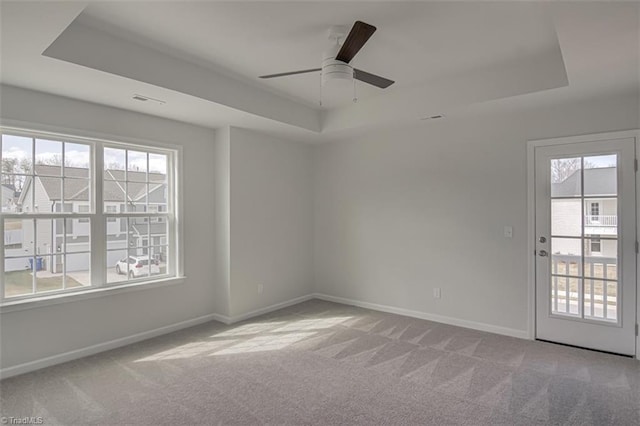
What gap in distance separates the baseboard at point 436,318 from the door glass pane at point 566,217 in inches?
46.1

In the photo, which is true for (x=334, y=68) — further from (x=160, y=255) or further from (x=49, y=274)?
(x=49, y=274)

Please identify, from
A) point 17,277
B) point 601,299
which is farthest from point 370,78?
point 17,277

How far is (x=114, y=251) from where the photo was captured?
12.6 ft

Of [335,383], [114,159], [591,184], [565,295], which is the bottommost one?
[335,383]

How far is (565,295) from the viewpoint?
373cm

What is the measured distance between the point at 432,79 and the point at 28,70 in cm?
363

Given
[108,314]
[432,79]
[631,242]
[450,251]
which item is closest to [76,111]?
[108,314]

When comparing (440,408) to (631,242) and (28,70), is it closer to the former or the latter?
(631,242)

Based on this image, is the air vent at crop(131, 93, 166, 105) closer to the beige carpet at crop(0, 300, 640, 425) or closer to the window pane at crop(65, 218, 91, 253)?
the window pane at crop(65, 218, 91, 253)

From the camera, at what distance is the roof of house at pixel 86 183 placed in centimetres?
338

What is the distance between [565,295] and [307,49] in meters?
3.60

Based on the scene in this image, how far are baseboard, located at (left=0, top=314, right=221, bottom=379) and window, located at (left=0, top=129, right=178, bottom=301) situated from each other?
583mm

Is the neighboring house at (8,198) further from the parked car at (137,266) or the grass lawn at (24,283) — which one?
the parked car at (137,266)

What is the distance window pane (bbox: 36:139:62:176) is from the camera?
3.31m
